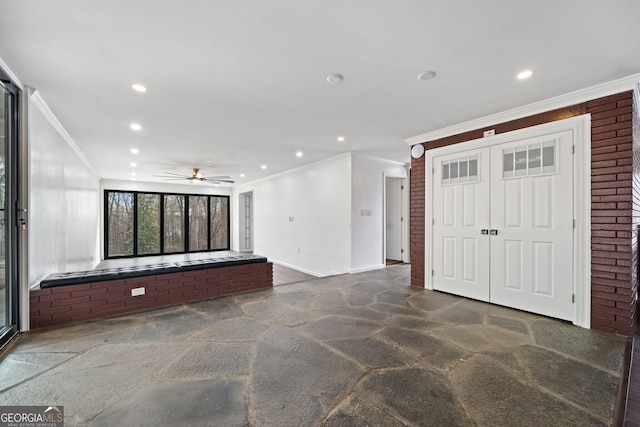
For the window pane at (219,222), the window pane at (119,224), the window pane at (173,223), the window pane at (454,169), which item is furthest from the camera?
the window pane at (219,222)

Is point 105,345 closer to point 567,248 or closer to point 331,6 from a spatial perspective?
point 331,6

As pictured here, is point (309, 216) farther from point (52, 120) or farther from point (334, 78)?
point (52, 120)

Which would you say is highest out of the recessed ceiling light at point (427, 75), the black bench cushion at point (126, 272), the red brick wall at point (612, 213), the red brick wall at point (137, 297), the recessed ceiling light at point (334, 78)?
the recessed ceiling light at point (427, 75)

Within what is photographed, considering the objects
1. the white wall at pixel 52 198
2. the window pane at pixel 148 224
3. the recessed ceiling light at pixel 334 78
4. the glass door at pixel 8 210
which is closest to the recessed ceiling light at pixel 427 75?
the recessed ceiling light at pixel 334 78

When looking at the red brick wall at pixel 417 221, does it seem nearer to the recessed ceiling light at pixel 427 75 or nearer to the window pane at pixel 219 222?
the recessed ceiling light at pixel 427 75

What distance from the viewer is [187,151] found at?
17.5 feet

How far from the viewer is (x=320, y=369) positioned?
78.0 inches

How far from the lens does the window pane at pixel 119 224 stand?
29.3ft

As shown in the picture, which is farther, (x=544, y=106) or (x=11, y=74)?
(x=544, y=106)

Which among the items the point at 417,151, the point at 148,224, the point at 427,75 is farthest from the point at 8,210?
the point at 148,224

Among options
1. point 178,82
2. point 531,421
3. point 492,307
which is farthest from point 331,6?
point 492,307

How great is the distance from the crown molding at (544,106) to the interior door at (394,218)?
9.19ft

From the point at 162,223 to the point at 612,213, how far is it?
1120 cm

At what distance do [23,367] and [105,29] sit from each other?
260 centimetres
